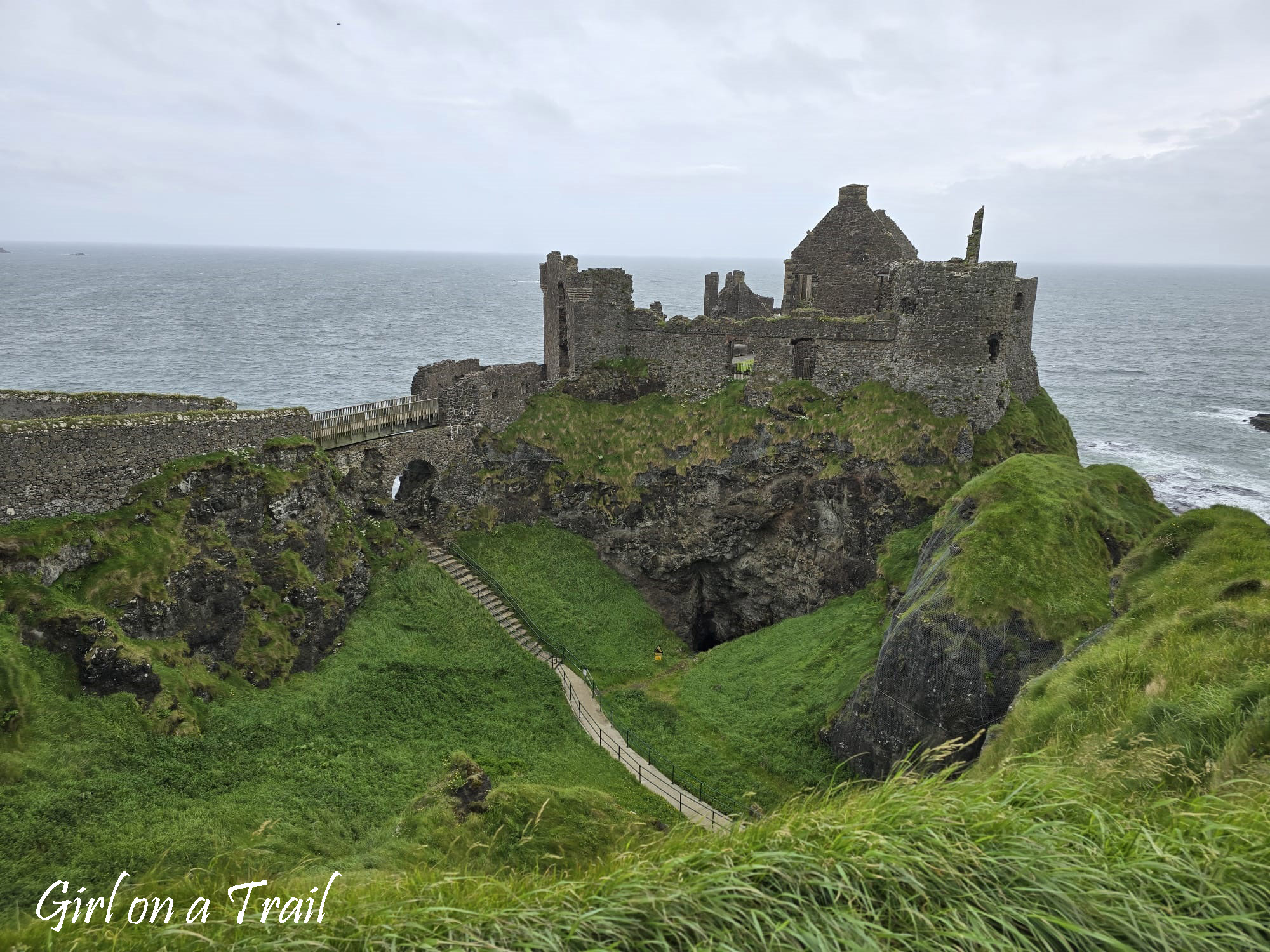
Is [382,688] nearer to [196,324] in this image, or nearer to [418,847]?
[418,847]

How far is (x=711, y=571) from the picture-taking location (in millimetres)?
36875

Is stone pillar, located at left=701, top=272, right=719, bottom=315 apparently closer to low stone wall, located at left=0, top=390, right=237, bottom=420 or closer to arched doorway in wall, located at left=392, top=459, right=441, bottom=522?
arched doorway in wall, located at left=392, top=459, right=441, bottom=522

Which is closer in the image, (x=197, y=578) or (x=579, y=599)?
(x=197, y=578)

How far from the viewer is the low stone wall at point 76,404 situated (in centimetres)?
2508

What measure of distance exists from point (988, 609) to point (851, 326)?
Answer: 17445 mm

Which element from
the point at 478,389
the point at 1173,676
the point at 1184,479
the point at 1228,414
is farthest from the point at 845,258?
the point at 1228,414

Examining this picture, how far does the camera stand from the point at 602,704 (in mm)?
27484

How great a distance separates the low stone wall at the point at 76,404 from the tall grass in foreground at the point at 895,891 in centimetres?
2295

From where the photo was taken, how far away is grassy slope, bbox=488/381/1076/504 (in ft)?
103

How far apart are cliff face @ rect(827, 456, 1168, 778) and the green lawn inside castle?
10 centimetres

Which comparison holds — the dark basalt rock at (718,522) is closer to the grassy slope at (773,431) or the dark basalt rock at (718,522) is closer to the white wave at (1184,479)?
the grassy slope at (773,431)

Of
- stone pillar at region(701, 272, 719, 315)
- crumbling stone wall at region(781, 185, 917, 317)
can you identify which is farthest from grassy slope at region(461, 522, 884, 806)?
stone pillar at region(701, 272, 719, 315)

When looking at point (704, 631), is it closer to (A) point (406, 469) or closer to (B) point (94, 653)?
(A) point (406, 469)

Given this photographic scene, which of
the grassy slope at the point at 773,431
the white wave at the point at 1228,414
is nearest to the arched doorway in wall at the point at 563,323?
the grassy slope at the point at 773,431
